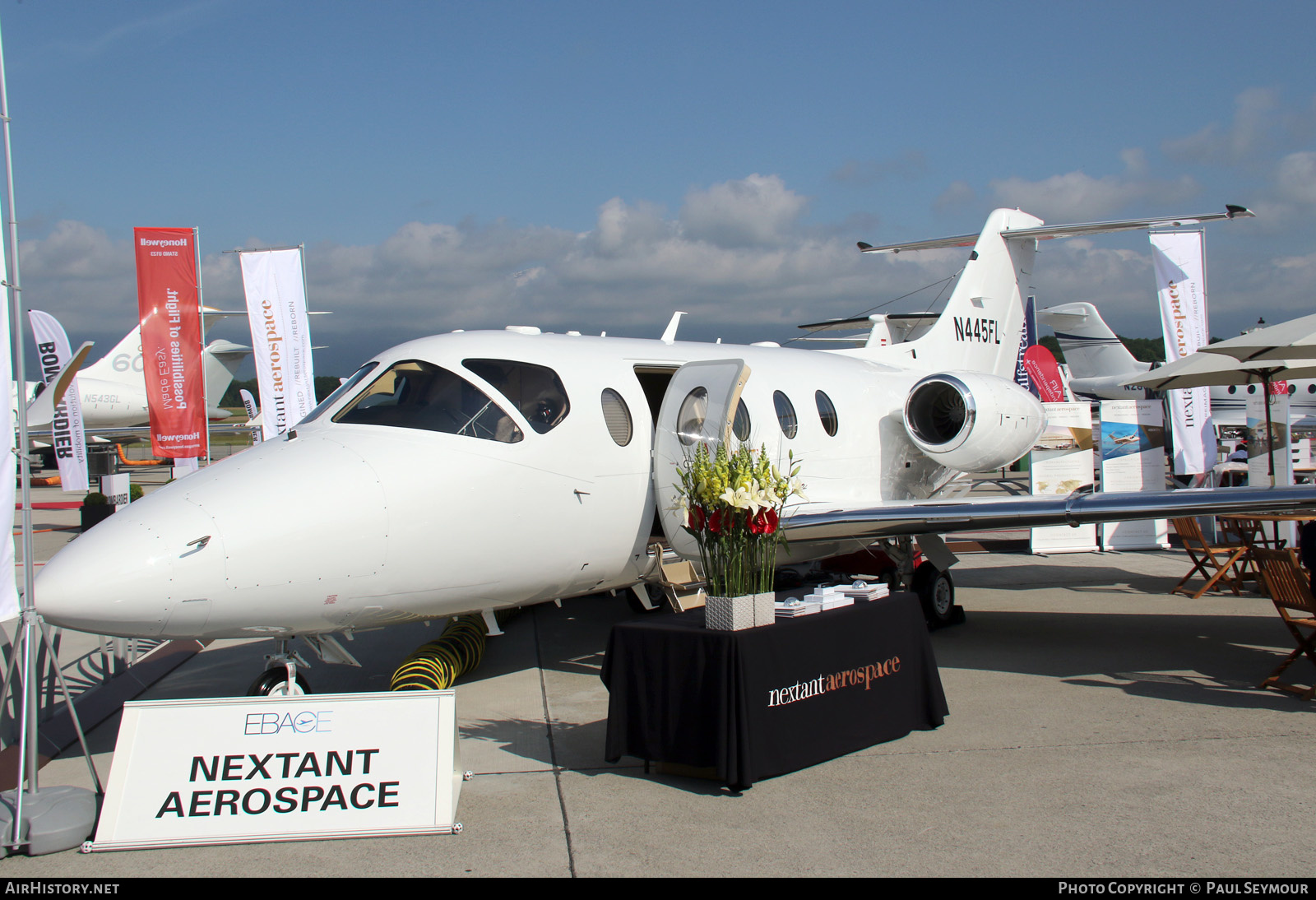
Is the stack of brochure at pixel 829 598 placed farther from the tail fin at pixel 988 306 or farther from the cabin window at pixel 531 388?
the tail fin at pixel 988 306

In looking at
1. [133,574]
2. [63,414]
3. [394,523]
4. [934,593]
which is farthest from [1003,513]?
[63,414]

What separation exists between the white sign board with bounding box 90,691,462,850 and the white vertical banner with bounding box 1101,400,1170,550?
539 inches

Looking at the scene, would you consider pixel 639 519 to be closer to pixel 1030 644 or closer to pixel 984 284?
pixel 1030 644

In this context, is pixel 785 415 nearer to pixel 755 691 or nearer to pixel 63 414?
pixel 755 691

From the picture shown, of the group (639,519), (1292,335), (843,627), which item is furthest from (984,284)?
(843,627)

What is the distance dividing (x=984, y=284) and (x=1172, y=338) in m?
6.24

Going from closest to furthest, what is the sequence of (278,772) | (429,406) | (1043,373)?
1. (278,772)
2. (429,406)
3. (1043,373)

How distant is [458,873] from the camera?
4375mm

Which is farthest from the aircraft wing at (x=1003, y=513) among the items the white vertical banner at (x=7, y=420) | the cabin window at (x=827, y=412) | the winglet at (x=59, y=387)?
the white vertical banner at (x=7, y=420)

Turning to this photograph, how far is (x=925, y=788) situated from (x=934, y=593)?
4.88 m

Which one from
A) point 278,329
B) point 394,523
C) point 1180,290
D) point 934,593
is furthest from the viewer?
point 278,329

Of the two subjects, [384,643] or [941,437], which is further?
[941,437]

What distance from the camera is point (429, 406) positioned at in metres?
6.67

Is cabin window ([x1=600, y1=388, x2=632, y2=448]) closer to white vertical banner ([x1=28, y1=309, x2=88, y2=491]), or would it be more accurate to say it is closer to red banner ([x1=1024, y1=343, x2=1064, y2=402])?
white vertical banner ([x1=28, y1=309, x2=88, y2=491])
